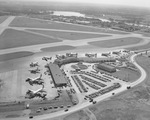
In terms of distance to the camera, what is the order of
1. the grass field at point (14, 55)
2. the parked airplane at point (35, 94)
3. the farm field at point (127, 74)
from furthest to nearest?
the grass field at point (14, 55) < the farm field at point (127, 74) < the parked airplane at point (35, 94)

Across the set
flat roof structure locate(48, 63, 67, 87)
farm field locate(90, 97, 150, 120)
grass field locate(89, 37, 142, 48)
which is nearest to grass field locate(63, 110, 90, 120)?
farm field locate(90, 97, 150, 120)

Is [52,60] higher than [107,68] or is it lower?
lower

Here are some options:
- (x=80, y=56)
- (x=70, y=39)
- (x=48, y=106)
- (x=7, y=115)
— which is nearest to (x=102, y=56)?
(x=80, y=56)

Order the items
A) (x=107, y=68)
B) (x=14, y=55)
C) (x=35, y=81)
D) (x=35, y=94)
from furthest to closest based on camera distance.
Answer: (x=14, y=55)
(x=107, y=68)
(x=35, y=81)
(x=35, y=94)

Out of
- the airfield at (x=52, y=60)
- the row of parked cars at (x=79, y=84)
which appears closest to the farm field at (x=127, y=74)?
the airfield at (x=52, y=60)

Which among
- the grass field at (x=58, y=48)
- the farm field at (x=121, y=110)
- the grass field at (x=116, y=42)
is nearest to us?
the farm field at (x=121, y=110)

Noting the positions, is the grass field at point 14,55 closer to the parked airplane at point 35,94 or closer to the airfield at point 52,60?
the airfield at point 52,60

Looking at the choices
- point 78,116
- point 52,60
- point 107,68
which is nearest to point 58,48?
point 52,60

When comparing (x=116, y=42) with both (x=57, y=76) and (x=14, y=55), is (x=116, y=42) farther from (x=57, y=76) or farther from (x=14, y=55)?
(x=57, y=76)

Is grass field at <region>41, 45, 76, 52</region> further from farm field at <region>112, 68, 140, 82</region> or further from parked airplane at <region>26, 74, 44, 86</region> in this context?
parked airplane at <region>26, 74, 44, 86</region>
